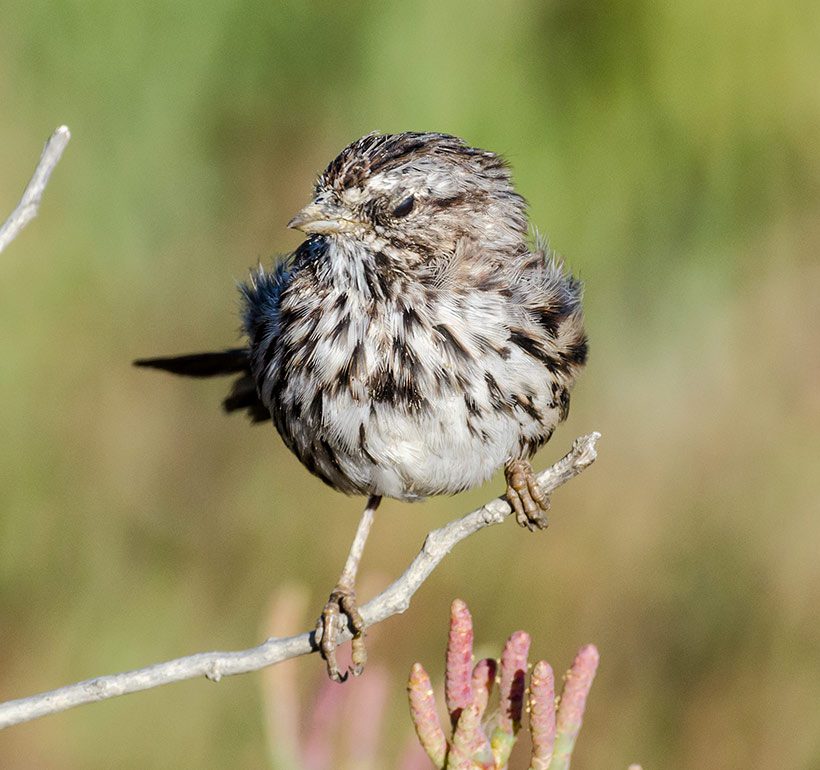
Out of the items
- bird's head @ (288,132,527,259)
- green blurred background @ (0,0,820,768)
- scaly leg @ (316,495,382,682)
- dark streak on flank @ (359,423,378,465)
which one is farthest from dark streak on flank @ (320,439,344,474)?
green blurred background @ (0,0,820,768)

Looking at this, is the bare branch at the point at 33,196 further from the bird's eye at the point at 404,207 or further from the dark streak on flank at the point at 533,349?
the dark streak on flank at the point at 533,349

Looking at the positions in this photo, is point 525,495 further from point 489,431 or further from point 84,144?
point 84,144

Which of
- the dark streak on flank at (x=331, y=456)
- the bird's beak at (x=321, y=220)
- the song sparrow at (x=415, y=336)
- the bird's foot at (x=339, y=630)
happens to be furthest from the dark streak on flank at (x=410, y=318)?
the bird's foot at (x=339, y=630)

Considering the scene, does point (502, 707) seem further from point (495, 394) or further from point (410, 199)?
point (410, 199)

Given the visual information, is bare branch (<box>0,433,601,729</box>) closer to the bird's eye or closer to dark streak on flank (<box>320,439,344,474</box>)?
dark streak on flank (<box>320,439,344,474</box>)

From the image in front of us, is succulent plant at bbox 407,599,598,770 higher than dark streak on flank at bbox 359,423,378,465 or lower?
lower
